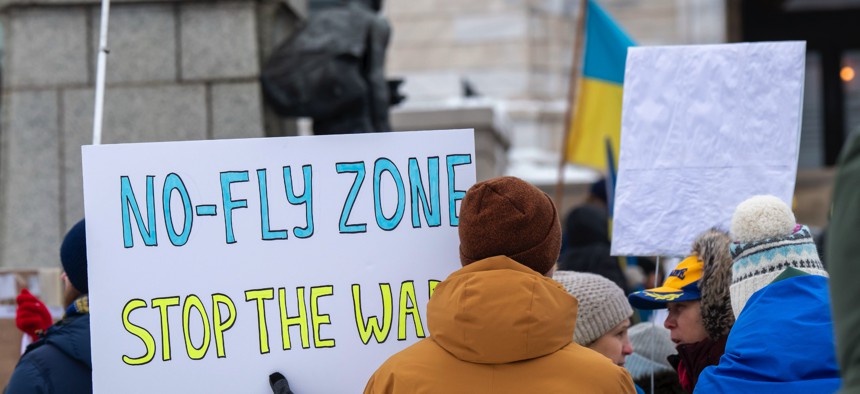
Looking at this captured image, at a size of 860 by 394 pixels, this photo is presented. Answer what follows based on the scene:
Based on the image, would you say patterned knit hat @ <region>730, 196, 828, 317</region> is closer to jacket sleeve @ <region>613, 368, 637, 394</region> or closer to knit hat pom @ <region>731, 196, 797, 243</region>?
knit hat pom @ <region>731, 196, 797, 243</region>

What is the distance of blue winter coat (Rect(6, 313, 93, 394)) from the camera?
3.02m

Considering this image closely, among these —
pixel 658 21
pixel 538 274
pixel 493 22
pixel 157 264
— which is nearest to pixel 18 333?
pixel 157 264

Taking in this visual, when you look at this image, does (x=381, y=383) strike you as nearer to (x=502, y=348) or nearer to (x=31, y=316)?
(x=502, y=348)

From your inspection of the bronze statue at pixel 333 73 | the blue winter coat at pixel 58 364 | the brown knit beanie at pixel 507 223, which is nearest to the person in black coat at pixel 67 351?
the blue winter coat at pixel 58 364

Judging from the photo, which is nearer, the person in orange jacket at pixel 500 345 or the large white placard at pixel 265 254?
the person in orange jacket at pixel 500 345

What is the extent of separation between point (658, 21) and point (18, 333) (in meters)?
12.1

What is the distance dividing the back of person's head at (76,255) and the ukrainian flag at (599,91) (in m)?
4.20

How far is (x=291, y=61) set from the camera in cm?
612

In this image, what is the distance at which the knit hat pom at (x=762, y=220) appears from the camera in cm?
276

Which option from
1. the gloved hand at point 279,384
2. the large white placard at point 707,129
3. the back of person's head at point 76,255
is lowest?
the gloved hand at point 279,384

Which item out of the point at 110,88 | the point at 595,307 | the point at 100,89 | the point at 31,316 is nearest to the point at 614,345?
the point at 595,307

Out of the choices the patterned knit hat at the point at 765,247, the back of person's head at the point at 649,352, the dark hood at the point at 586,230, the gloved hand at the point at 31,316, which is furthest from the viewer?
the dark hood at the point at 586,230

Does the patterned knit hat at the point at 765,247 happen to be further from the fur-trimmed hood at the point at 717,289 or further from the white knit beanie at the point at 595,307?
the white knit beanie at the point at 595,307

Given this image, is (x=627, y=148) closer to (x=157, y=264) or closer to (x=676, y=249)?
(x=676, y=249)
